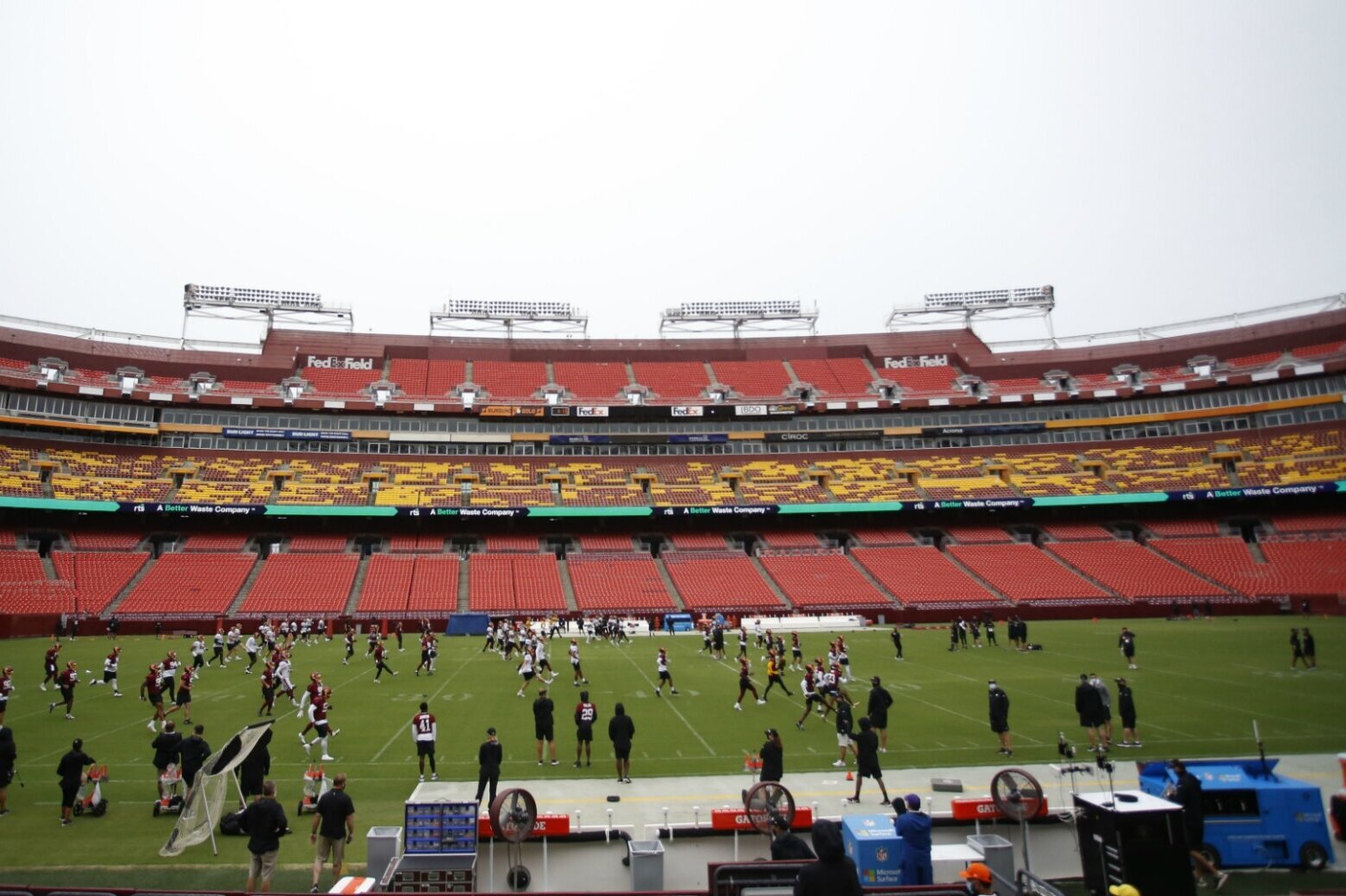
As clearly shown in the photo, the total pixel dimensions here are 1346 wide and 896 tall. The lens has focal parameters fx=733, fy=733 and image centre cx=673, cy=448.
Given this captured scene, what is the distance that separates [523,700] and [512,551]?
3090 centimetres

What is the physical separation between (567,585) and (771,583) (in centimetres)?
1325

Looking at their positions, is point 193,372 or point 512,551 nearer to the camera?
point 512,551

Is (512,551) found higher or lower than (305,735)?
higher

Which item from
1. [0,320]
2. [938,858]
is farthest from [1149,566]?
[0,320]

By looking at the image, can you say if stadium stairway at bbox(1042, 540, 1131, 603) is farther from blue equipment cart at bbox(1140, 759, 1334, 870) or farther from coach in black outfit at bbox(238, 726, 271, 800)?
coach in black outfit at bbox(238, 726, 271, 800)

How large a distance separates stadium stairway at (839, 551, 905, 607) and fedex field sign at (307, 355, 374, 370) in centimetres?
4054

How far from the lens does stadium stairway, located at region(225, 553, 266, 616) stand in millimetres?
41000

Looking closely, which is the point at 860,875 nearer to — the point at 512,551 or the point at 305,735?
the point at 305,735

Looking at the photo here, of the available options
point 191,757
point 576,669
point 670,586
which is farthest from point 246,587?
point 191,757

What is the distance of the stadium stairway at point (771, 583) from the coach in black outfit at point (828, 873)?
4008 centimetres

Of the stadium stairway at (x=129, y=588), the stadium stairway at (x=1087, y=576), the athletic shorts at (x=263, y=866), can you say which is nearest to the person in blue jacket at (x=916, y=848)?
the athletic shorts at (x=263, y=866)

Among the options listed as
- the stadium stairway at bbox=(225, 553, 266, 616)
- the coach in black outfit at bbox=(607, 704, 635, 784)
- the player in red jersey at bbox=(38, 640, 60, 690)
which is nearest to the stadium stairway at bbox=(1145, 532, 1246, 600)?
the coach in black outfit at bbox=(607, 704, 635, 784)

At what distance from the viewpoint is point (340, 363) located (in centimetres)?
6406

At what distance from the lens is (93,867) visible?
9586mm
